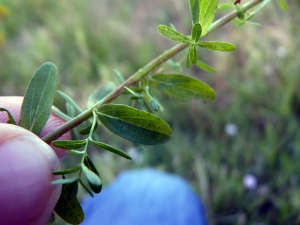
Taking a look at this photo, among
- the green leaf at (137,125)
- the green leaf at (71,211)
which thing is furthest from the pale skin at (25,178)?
the green leaf at (137,125)

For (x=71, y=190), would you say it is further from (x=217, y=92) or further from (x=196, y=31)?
(x=217, y=92)

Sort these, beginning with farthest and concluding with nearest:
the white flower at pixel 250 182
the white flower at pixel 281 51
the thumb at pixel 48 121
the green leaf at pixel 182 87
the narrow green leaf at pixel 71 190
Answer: the white flower at pixel 281 51 → the white flower at pixel 250 182 → the thumb at pixel 48 121 → the green leaf at pixel 182 87 → the narrow green leaf at pixel 71 190

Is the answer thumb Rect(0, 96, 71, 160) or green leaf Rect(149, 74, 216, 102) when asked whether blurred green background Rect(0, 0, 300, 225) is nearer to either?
thumb Rect(0, 96, 71, 160)

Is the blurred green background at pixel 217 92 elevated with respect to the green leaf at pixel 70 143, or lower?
lower

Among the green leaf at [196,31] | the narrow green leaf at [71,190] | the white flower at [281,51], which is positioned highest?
the green leaf at [196,31]

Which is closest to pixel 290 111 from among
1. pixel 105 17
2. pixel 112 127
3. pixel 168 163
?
pixel 168 163

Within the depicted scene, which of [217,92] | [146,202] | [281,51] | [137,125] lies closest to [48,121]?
[137,125]

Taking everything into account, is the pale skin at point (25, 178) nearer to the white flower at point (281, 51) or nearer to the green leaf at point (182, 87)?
the green leaf at point (182, 87)
